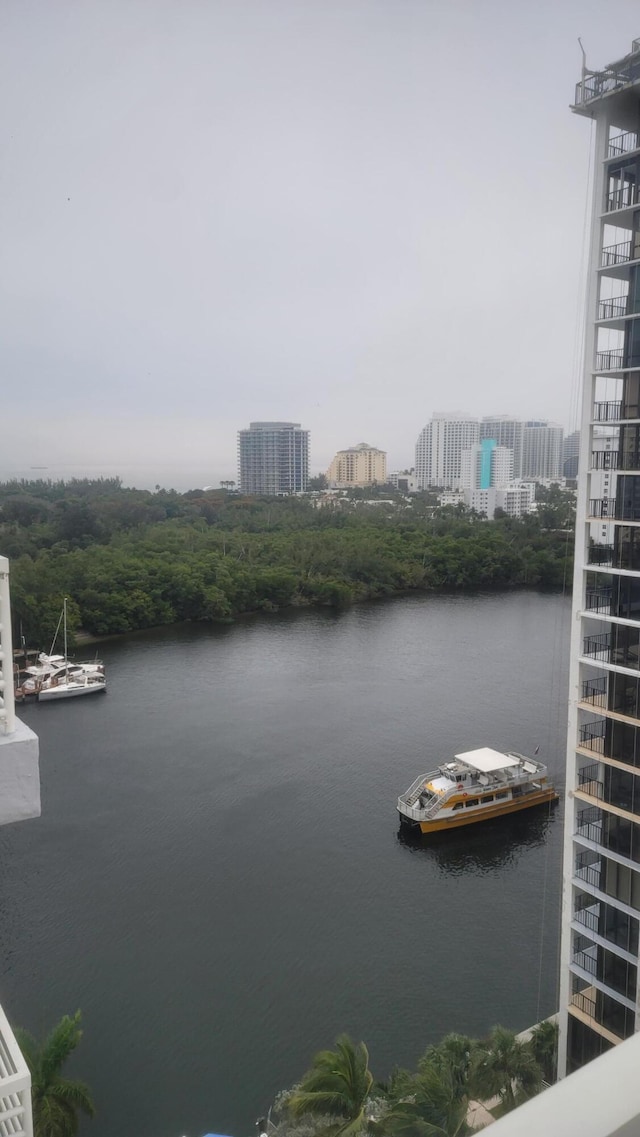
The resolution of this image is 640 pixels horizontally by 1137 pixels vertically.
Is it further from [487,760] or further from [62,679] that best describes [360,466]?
[487,760]

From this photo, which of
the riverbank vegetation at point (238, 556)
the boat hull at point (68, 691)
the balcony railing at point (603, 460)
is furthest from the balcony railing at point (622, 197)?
the riverbank vegetation at point (238, 556)

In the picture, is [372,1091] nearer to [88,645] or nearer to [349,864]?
[349,864]

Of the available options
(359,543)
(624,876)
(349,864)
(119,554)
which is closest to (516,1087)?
(624,876)

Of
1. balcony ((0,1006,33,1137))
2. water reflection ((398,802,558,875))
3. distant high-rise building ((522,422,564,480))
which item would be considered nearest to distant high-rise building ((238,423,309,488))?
distant high-rise building ((522,422,564,480))

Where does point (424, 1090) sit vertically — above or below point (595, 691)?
below

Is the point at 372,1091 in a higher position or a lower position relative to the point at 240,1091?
higher

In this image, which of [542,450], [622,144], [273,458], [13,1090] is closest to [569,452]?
[542,450]
